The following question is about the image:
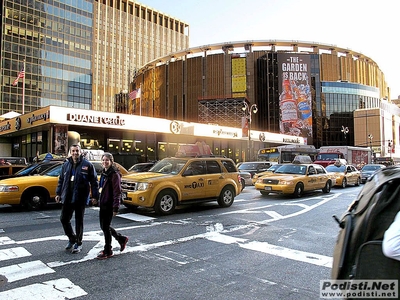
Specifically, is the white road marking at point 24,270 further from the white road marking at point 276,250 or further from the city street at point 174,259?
the white road marking at point 276,250

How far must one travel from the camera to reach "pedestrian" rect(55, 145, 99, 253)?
5.64 metres

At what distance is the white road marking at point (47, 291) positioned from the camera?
12.4 ft

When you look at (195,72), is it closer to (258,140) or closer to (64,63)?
(64,63)

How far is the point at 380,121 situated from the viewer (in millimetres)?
84625

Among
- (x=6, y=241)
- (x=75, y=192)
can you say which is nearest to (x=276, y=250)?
(x=75, y=192)

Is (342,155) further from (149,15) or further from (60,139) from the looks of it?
(149,15)

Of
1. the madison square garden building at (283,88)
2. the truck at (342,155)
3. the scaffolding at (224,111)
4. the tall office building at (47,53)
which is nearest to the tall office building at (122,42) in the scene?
the madison square garden building at (283,88)

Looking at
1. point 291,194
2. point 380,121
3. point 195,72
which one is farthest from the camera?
point 380,121

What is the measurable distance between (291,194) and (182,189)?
682 centimetres

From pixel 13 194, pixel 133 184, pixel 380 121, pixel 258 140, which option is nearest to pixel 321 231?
pixel 133 184

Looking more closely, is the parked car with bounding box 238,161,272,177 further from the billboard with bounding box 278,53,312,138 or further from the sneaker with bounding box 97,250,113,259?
the billboard with bounding box 278,53,312,138

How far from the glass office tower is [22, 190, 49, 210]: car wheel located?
64482 mm

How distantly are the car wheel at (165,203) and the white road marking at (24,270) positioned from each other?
4.46 meters

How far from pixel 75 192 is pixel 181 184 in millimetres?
4579
